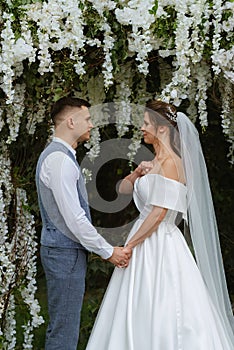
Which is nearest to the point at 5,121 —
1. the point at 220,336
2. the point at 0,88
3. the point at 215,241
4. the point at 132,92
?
the point at 0,88

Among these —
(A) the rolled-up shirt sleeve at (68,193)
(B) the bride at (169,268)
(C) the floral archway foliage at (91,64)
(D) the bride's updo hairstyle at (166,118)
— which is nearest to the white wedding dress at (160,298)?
(B) the bride at (169,268)

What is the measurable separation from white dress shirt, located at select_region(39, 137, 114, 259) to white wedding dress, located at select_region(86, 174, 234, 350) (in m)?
0.40

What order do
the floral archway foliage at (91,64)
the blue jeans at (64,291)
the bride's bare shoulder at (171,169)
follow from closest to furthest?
the blue jeans at (64,291), the bride's bare shoulder at (171,169), the floral archway foliage at (91,64)

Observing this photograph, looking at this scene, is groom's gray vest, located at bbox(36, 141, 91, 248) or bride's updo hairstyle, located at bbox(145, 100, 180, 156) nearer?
groom's gray vest, located at bbox(36, 141, 91, 248)

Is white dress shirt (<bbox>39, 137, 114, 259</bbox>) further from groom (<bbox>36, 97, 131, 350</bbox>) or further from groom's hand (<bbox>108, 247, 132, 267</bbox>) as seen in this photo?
groom's hand (<bbox>108, 247, 132, 267</bbox>)

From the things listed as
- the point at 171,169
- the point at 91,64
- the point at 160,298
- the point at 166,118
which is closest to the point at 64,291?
the point at 160,298

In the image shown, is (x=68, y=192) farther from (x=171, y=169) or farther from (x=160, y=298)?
(x=160, y=298)

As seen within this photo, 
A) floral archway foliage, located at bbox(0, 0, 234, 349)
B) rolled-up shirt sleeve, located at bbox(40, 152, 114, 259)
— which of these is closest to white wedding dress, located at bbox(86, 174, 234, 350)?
rolled-up shirt sleeve, located at bbox(40, 152, 114, 259)

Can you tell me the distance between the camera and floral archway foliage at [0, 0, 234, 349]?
4.02 m

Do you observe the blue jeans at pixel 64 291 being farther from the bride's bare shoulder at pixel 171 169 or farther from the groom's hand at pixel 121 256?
the bride's bare shoulder at pixel 171 169

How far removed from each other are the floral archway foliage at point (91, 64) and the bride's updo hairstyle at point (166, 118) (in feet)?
0.84

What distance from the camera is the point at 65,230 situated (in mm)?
3705

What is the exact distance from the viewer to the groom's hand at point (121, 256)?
3.90 m

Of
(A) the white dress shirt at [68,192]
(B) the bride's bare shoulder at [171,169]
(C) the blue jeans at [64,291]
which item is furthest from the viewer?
(B) the bride's bare shoulder at [171,169]
